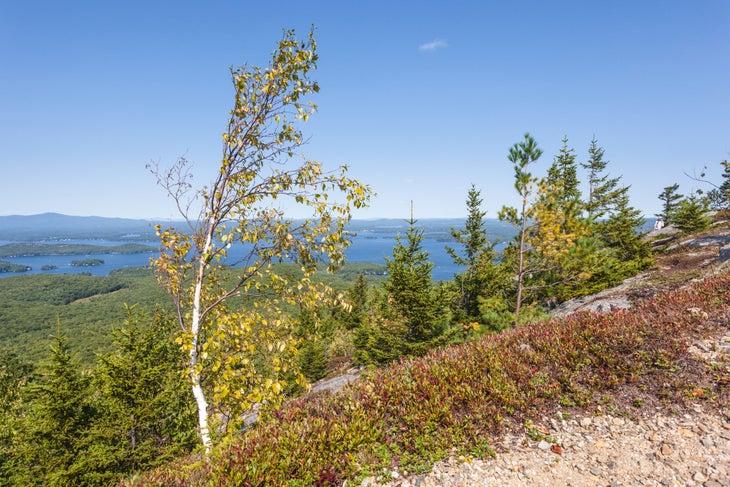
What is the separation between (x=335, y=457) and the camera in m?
4.49

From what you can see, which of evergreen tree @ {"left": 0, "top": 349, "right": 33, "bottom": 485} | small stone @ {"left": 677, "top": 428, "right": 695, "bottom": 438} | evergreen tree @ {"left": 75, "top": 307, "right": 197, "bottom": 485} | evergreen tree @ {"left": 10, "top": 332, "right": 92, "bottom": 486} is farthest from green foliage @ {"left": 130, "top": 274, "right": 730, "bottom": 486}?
evergreen tree @ {"left": 0, "top": 349, "right": 33, "bottom": 485}

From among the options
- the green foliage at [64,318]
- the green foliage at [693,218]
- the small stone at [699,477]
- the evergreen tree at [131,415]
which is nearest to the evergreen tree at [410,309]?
the evergreen tree at [131,415]

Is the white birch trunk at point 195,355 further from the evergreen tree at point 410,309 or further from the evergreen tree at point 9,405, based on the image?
the evergreen tree at point 410,309

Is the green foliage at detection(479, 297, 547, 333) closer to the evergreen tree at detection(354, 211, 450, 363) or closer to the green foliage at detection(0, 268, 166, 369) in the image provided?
the evergreen tree at detection(354, 211, 450, 363)

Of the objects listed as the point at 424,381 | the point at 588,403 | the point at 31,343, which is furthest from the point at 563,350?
the point at 31,343

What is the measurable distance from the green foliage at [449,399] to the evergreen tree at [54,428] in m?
9.42

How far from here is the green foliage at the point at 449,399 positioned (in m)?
4.37

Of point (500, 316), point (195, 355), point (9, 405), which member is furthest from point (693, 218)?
point (9, 405)

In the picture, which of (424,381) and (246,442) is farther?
(424,381)

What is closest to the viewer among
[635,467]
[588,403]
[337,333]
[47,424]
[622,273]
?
[635,467]

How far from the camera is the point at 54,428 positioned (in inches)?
423

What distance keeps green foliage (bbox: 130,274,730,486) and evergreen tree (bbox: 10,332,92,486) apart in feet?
30.9

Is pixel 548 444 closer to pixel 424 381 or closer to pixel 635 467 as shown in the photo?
pixel 635 467

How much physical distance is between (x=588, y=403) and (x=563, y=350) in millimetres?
→ 1197
